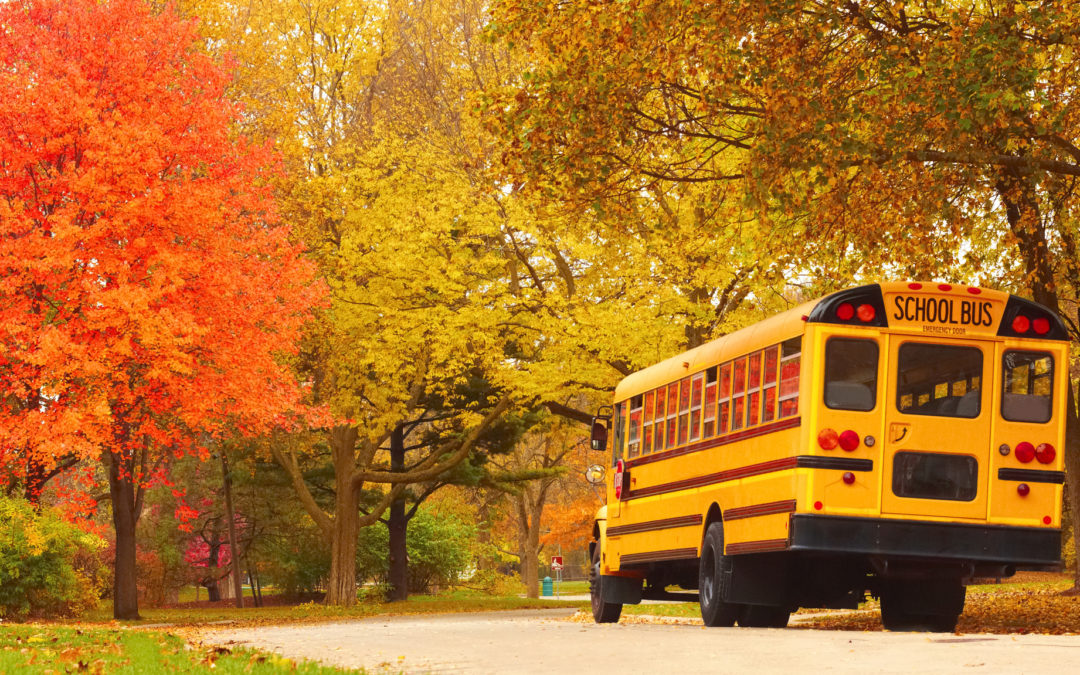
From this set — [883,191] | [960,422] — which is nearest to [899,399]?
[960,422]

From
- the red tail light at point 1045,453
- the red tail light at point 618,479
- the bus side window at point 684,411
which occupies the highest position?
the bus side window at point 684,411

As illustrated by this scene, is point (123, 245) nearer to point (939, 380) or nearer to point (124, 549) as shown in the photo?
point (124, 549)

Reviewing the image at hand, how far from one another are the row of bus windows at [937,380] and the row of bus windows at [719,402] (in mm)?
451

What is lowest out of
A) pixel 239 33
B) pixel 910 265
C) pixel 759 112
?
pixel 910 265

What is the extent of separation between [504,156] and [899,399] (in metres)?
6.39

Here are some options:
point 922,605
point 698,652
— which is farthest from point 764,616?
point 698,652

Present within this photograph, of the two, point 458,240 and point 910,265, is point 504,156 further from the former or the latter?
point 458,240

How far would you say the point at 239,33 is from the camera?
108ft

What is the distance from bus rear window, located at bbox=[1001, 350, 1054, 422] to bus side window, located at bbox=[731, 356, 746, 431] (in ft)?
8.67

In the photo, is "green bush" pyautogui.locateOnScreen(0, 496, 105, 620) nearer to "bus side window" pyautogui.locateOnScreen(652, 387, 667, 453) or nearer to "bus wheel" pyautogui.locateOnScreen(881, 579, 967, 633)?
"bus side window" pyautogui.locateOnScreen(652, 387, 667, 453)

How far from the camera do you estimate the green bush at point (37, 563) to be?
86.9 feet

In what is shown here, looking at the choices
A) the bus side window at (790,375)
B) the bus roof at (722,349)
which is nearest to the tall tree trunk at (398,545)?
the bus roof at (722,349)

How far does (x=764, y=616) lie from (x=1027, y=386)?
3.99 m

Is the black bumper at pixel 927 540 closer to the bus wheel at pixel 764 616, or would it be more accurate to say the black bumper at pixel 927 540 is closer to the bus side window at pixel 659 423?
the bus wheel at pixel 764 616
